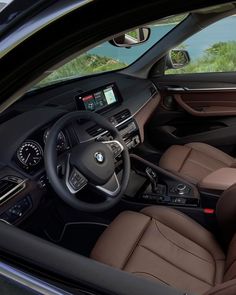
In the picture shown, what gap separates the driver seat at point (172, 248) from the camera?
1.72m

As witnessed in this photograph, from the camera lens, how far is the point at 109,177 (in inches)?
73.2

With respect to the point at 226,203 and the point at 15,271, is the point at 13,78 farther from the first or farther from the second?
the point at 226,203

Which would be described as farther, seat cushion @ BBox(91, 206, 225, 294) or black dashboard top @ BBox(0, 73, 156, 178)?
black dashboard top @ BBox(0, 73, 156, 178)

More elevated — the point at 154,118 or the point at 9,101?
the point at 9,101

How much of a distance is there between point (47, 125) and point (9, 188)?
0.41 m

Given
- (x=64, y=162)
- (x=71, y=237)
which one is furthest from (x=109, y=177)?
(x=71, y=237)

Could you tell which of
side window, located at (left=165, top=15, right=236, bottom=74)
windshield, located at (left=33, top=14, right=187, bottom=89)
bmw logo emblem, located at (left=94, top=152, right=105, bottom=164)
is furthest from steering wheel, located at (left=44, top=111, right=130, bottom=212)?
side window, located at (left=165, top=15, right=236, bottom=74)

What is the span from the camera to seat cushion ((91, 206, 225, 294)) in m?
1.73

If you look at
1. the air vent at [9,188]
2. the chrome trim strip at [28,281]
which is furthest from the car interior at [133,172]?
the chrome trim strip at [28,281]

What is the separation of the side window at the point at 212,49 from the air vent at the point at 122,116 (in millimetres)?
601

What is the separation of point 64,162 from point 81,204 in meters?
0.21

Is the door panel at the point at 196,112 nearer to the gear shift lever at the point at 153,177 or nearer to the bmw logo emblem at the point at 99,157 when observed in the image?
the gear shift lever at the point at 153,177

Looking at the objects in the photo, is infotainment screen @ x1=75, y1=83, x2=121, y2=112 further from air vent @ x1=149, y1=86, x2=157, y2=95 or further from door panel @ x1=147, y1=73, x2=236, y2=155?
door panel @ x1=147, y1=73, x2=236, y2=155

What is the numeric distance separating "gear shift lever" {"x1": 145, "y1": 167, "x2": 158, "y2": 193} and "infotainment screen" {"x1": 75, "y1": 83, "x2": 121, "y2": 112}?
0.43m
